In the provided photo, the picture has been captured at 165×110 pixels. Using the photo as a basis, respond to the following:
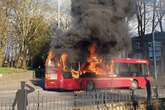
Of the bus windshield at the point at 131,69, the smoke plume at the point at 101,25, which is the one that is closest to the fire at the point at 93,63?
the smoke plume at the point at 101,25

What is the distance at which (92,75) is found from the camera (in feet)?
89.9

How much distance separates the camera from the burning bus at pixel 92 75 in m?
25.6

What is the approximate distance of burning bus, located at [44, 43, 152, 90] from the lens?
2562 cm

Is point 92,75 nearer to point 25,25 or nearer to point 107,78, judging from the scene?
point 107,78

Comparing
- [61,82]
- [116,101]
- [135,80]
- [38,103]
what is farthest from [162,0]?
[135,80]

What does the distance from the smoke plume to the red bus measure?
488 cm

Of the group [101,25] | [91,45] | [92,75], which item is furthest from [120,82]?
[101,25]

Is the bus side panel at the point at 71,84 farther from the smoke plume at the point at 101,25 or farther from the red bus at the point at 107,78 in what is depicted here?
the smoke plume at the point at 101,25

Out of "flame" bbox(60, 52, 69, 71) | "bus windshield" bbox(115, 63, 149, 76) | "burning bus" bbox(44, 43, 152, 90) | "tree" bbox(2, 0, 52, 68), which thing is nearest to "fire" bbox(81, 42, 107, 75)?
"burning bus" bbox(44, 43, 152, 90)

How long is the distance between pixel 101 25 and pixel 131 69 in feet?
47.4

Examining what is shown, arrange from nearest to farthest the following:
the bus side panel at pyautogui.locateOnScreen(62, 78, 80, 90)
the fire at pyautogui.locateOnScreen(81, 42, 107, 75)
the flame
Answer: the fire at pyautogui.locateOnScreen(81, 42, 107, 75), the flame, the bus side panel at pyautogui.locateOnScreen(62, 78, 80, 90)

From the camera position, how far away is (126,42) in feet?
69.6

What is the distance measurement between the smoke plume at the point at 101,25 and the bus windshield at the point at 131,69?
9593 millimetres

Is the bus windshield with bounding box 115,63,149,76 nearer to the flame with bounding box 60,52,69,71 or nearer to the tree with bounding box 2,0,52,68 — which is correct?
the flame with bounding box 60,52,69,71
